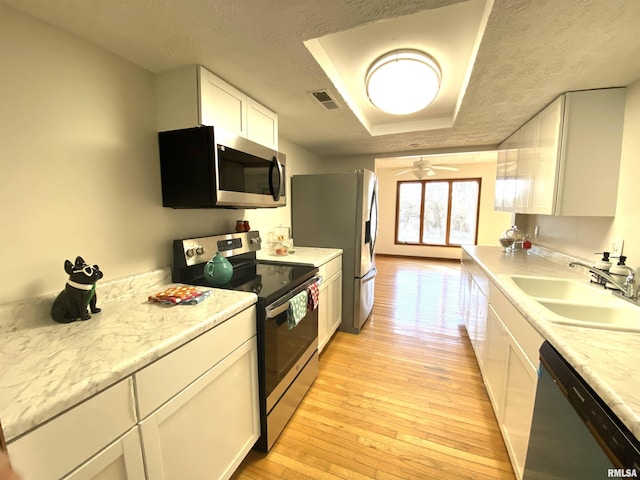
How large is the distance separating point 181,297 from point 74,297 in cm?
38

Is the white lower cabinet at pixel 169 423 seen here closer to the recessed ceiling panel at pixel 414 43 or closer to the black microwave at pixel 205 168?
the black microwave at pixel 205 168

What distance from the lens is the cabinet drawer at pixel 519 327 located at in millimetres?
1115

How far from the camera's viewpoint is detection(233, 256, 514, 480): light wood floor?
4.56 ft

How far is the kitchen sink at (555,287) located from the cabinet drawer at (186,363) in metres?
1.78

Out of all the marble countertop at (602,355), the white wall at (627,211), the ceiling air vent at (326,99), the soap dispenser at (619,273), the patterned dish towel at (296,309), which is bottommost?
the patterned dish towel at (296,309)

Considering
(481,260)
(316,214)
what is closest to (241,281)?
(316,214)

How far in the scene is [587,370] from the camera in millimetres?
771

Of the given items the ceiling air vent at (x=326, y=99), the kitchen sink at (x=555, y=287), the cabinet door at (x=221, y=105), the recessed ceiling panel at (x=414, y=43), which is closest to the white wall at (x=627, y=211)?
the kitchen sink at (x=555, y=287)

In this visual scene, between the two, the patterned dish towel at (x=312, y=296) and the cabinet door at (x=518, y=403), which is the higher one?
the patterned dish towel at (x=312, y=296)

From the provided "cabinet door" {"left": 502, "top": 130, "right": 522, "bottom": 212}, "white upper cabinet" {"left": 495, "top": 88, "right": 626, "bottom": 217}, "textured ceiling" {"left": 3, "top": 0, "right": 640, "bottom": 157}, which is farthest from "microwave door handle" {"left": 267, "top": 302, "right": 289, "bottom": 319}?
"cabinet door" {"left": 502, "top": 130, "right": 522, "bottom": 212}

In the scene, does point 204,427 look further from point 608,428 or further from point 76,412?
point 608,428

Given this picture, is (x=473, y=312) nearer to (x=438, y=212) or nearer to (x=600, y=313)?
(x=600, y=313)

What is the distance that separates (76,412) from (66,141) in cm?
112

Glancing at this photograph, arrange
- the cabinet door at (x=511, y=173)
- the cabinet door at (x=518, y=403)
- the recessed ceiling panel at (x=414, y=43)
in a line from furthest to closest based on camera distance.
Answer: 1. the cabinet door at (x=511, y=173)
2. the recessed ceiling panel at (x=414, y=43)
3. the cabinet door at (x=518, y=403)
